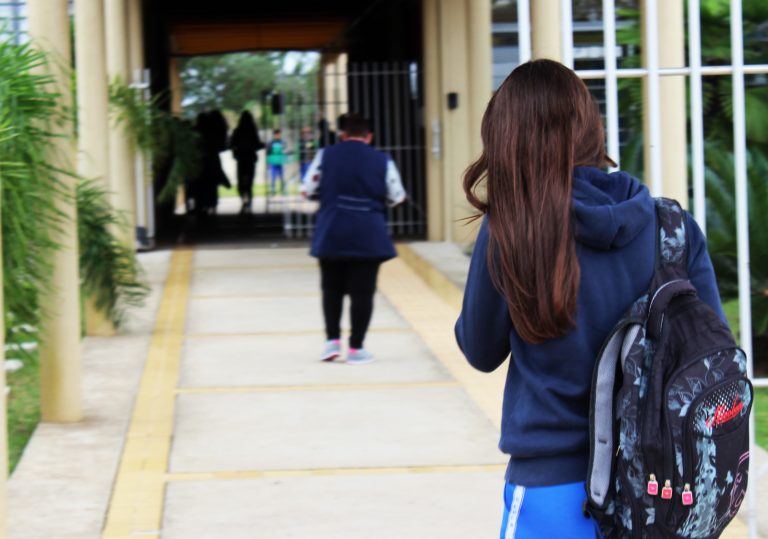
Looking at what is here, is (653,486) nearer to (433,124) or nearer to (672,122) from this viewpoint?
(672,122)

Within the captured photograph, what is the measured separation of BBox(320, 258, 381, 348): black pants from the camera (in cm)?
789

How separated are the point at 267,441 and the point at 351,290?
6.54ft

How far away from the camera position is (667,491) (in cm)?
222

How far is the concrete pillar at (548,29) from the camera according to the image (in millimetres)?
4105

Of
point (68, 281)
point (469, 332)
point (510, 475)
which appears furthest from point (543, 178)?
point (68, 281)

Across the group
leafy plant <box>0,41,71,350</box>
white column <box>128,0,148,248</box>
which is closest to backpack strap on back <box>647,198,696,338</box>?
leafy plant <box>0,41,71,350</box>

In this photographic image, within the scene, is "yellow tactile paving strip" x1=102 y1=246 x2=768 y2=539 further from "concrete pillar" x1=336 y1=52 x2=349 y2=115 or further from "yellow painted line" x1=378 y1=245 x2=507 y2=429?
"concrete pillar" x1=336 y1=52 x2=349 y2=115

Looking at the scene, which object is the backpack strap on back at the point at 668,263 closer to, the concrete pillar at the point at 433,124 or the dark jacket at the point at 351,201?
the dark jacket at the point at 351,201

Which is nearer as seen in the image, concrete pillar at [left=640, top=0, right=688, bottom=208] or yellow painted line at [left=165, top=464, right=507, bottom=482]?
concrete pillar at [left=640, top=0, right=688, bottom=208]

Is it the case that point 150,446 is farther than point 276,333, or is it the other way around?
point 276,333

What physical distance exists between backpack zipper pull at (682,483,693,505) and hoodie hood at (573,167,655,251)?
0.45 m

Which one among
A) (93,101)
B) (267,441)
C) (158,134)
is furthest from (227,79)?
(267,441)

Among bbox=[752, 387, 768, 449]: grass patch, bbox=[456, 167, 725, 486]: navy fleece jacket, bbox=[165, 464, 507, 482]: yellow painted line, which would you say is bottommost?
bbox=[752, 387, 768, 449]: grass patch

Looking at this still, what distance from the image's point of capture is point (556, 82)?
2367mm
